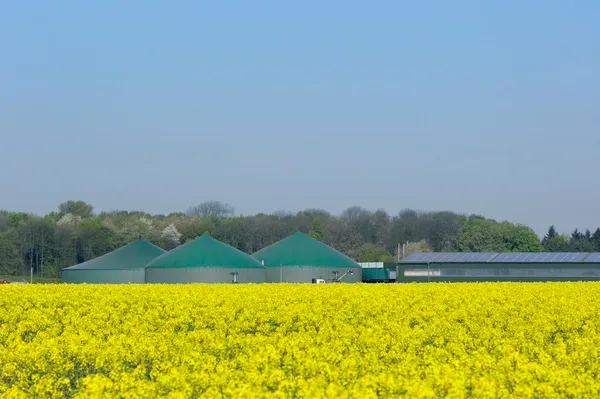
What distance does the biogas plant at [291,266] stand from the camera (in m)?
60.8

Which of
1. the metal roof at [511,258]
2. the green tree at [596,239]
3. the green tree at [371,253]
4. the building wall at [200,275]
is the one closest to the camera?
the building wall at [200,275]

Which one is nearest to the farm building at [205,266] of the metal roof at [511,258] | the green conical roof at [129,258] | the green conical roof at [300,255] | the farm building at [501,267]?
the green conical roof at [300,255]

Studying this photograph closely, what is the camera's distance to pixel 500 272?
71.5m

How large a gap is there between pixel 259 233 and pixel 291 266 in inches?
2866

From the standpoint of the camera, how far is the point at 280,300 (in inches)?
1209

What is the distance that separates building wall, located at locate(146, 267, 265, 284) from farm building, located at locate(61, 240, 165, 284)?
4.34 m

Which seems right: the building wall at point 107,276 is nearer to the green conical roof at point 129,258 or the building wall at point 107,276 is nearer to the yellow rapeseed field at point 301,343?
the green conical roof at point 129,258

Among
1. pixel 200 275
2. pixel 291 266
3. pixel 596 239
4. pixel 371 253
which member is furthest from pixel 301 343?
pixel 596 239

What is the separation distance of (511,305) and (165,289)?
518 inches

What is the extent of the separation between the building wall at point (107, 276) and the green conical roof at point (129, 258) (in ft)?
1.21

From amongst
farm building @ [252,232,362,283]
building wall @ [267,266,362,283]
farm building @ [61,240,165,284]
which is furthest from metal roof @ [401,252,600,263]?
farm building @ [61,240,165,284]

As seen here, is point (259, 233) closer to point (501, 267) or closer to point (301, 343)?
point (501, 267)

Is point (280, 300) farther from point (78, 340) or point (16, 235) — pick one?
point (16, 235)

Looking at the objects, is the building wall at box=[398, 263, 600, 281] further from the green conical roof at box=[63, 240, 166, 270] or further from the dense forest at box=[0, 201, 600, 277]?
the dense forest at box=[0, 201, 600, 277]
